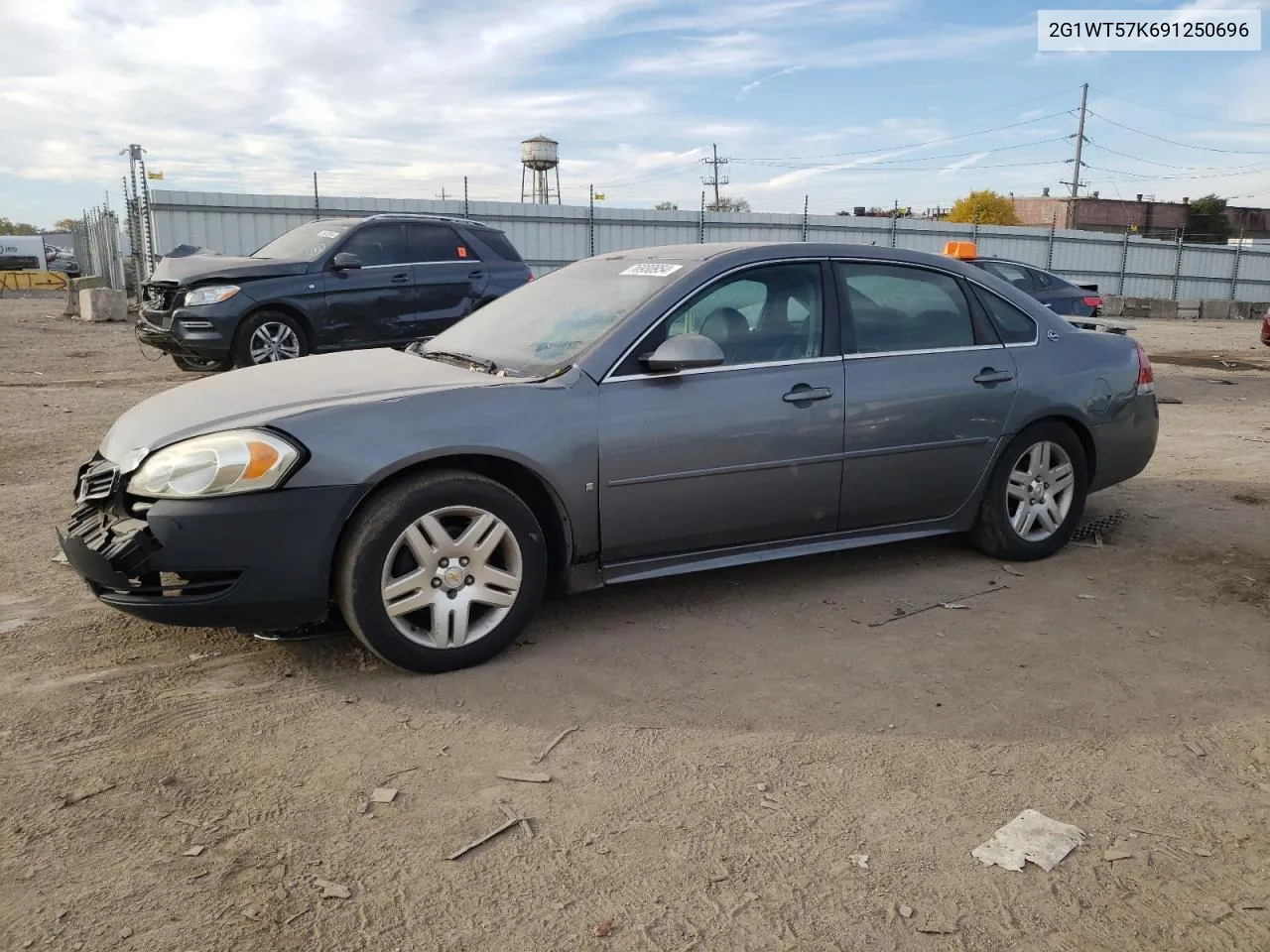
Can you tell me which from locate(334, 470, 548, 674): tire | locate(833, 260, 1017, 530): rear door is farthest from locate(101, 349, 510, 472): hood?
locate(833, 260, 1017, 530): rear door

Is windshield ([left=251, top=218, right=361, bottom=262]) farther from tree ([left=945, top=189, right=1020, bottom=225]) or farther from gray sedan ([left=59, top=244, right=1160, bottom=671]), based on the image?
tree ([left=945, top=189, right=1020, bottom=225])

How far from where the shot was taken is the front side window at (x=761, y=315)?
13.9 feet

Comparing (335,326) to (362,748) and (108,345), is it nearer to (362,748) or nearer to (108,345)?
(108,345)

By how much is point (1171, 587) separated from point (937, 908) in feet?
9.87

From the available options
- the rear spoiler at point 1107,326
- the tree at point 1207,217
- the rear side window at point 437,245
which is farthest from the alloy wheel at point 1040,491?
the tree at point 1207,217

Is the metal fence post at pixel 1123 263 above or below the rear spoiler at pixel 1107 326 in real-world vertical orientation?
above

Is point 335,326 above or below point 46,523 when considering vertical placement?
above

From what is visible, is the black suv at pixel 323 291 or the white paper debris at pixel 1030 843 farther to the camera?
the black suv at pixel 323 291

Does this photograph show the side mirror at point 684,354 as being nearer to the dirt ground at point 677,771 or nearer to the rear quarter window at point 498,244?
the dirt ground at point 677,771

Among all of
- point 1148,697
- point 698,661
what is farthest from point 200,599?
point 1148,697

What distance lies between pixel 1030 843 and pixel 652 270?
2.77 meters

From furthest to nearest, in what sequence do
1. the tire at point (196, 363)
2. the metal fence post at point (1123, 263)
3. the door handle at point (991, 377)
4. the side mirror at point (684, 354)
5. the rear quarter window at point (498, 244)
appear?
the metal fence post at point (1123, 263), the rear quarter window at point (498, 244), the tire at point (196, 363), the door handle at point (991, 377), the side mirror at point (684, 354)

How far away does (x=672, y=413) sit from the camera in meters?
3.99

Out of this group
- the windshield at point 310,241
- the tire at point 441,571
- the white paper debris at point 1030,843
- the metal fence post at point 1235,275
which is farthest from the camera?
the metal fence post at point 1235,275
